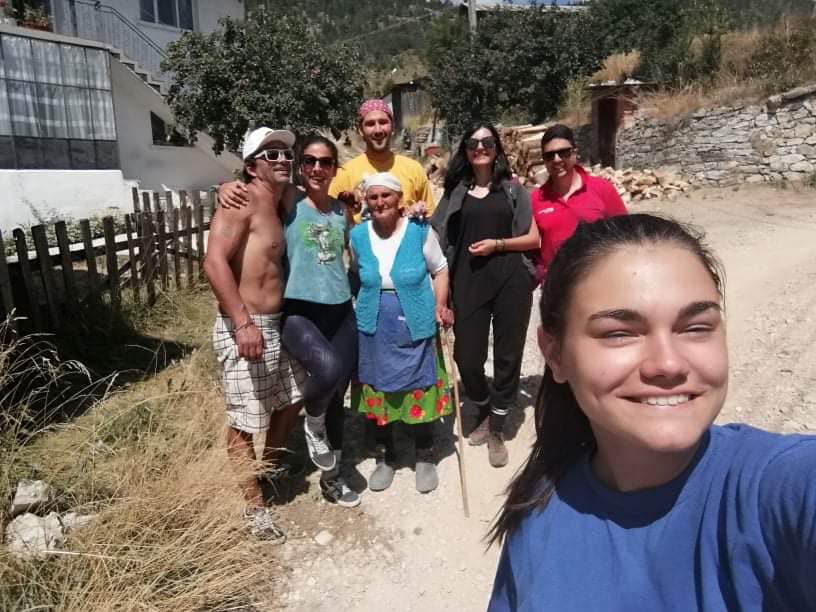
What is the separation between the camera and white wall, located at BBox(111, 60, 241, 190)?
16.4 meters

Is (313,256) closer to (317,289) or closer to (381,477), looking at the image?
(317,289)

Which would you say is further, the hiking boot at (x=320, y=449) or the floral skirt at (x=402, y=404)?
the floral skirt at (x=402, y=404)

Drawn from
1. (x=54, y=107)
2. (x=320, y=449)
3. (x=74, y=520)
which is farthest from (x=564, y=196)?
(x=54, y=107)

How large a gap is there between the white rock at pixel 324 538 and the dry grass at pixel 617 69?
1871 cm

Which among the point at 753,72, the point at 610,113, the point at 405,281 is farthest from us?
the point at 610,113

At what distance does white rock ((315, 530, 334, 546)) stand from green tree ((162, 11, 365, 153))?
12.9 meters

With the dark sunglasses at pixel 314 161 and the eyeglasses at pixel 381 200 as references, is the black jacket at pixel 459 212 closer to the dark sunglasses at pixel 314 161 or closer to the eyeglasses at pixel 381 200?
the eyeglasses at pixel 381 200

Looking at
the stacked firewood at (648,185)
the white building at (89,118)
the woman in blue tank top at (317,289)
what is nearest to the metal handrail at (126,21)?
the white building at (89,118)

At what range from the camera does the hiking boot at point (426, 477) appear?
358 cm

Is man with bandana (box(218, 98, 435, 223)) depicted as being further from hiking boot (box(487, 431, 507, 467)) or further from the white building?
the white building

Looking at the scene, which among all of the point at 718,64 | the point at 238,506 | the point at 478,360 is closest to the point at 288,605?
the point at 238,506

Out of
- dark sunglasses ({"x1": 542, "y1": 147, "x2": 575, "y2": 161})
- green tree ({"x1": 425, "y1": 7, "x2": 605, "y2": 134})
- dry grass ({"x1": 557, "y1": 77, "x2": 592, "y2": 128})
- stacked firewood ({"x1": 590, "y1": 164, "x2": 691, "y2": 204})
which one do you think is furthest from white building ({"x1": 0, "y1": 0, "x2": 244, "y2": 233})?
dark sunglasses ({"x1": 542, "y1": 147, "x2": 575, "y2": 161})

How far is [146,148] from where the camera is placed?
16969 mm

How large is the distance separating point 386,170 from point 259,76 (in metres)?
12.3
